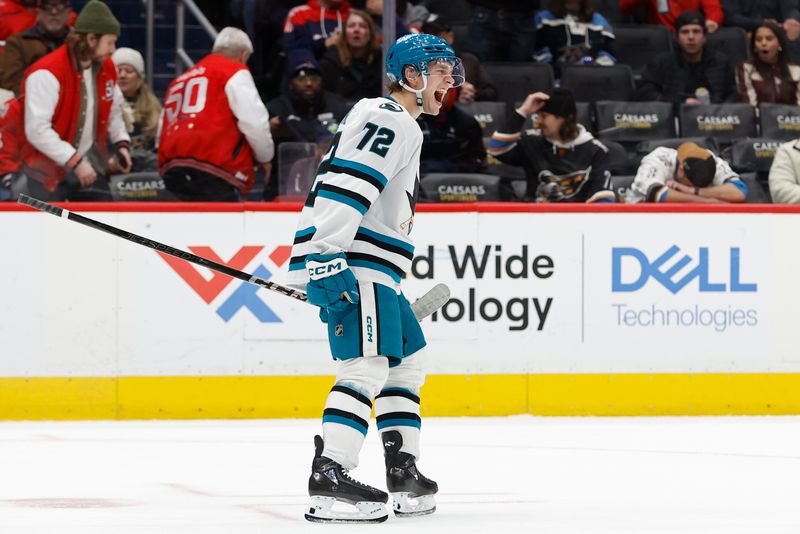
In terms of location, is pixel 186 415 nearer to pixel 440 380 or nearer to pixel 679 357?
pixel 440 380

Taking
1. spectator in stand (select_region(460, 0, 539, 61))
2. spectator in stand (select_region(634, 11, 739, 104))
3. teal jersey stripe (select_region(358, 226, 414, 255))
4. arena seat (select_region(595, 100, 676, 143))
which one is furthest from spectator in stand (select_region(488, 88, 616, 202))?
teal jersey stripe (select_region(358, 226, 414, 255))

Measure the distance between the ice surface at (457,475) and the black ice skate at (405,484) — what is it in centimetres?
7

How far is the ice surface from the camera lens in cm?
376

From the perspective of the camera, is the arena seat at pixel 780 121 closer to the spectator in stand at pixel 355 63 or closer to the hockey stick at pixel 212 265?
the spectator in stand at pixel 355 63

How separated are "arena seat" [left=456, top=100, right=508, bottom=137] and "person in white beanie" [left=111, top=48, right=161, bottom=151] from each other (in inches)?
66.9

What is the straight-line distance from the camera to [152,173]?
7066 millimetres

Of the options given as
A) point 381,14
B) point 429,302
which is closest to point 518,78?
point 381,14

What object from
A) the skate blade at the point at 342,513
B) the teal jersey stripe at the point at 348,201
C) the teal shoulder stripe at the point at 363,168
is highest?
the teal shoulder stripe at the point at 363,168

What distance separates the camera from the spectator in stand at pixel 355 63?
8.09 m

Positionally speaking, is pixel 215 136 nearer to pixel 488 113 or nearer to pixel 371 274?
pixel 488 113

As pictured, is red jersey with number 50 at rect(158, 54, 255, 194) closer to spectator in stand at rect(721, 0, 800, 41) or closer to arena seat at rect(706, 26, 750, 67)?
arena seat at rect(706, 26, 750, 67)

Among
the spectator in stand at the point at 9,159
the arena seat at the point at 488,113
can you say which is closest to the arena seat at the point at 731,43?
the arena seat at the point at 488,113

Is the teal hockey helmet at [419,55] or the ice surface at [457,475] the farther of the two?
the teal hockey helmet at [419,55]

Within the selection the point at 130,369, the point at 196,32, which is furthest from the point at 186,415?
the point at 196,32
